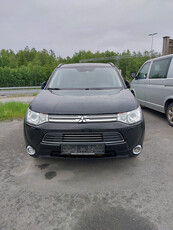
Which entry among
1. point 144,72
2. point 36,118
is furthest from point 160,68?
point 36,118

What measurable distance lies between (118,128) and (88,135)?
15.9 inches

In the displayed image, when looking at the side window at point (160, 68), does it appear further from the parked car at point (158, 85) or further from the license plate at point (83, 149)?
the license plate at point (83, 149)

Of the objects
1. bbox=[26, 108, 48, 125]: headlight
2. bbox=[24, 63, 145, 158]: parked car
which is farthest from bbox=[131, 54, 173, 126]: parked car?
bbox=[26, 108, 48, 125]: headlight

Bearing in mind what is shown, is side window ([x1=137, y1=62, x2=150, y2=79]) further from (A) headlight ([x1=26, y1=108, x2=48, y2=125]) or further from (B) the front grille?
(A) headlight ([x1=26, y1=108, x2=48, y2=125])

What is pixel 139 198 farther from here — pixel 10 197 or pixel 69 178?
pixel 10 197

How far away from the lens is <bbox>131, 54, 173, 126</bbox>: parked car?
15.2 feet

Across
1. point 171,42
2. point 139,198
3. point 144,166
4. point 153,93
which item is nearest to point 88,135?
point 139,198

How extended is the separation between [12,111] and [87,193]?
5.07 m

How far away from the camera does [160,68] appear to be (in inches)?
199

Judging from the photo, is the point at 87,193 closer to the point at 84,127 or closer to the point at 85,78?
the point at 84,127

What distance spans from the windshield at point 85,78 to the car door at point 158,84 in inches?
72.4

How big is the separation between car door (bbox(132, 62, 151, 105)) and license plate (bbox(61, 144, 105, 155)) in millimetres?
4350

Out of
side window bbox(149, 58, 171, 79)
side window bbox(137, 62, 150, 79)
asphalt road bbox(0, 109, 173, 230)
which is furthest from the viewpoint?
side window bbox(137, 62, 150, 79)

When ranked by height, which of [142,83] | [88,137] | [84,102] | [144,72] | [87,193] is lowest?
[87,193]
